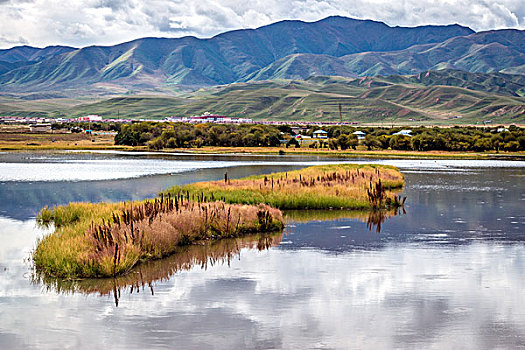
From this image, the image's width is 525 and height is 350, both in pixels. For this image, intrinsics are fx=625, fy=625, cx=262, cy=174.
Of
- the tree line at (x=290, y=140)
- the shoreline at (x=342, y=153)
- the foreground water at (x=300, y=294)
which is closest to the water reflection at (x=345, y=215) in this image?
the foreground water at (x=300, y=294)

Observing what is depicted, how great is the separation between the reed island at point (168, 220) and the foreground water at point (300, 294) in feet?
2.26

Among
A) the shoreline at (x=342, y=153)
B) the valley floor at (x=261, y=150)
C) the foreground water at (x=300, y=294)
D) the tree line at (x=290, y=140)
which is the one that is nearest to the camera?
the foreground water at (x=300, y=294)

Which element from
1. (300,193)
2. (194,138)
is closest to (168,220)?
(300,193)

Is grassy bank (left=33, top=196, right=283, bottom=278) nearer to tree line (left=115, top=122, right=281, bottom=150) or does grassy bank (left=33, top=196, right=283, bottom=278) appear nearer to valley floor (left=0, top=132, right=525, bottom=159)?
valley floor (left=0, top=132, right=525, bottom=159)

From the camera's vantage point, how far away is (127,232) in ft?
71.2

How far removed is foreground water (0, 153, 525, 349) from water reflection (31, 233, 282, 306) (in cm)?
6

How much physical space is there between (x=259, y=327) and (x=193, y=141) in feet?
412

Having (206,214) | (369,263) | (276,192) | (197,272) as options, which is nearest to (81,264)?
(197,272)

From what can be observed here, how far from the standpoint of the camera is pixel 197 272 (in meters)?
20.6

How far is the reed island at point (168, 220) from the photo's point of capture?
19734 millimetres

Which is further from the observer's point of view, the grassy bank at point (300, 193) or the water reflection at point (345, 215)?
the grassy bank at point (300, 193)

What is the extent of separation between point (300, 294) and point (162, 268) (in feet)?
17.5

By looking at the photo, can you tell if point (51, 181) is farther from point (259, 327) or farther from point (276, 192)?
point (259, 327)

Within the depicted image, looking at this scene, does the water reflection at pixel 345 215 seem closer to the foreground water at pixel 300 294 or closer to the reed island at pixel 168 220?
the reed island at pixel 168 220
